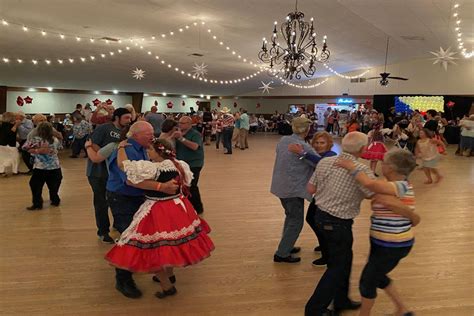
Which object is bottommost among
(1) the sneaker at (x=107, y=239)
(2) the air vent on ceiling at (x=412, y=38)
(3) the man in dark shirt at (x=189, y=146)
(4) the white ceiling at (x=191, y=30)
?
(1) the sneaker at (x=107, y=239)

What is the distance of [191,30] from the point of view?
9.48 metres

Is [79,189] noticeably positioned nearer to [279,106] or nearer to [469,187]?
[469,187]

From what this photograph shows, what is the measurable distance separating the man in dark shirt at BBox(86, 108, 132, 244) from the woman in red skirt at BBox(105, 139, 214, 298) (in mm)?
800

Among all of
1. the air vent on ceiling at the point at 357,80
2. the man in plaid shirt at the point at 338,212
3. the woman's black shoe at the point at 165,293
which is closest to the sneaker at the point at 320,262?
the man in plaid shirt at the point at 338,212

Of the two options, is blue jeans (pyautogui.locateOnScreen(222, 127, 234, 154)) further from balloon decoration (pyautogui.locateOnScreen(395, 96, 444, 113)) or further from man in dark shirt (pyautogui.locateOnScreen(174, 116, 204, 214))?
balloon decoration (pyautogui.locateOnScreen(395, 96, 444, 113))

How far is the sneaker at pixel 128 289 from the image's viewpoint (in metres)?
2.73

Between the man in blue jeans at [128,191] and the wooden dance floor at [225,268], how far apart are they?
0.10 meters

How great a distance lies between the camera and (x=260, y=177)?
291 inches

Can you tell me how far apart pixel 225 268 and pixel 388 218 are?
5.10 feet

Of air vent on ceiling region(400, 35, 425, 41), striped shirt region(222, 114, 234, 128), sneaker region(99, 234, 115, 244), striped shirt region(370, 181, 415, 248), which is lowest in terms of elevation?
sneaker region(99, 234, 115, 244)

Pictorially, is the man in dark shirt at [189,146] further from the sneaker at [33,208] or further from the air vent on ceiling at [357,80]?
the air vent on ceiling at [357,80]

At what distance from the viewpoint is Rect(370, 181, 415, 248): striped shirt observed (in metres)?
2.15

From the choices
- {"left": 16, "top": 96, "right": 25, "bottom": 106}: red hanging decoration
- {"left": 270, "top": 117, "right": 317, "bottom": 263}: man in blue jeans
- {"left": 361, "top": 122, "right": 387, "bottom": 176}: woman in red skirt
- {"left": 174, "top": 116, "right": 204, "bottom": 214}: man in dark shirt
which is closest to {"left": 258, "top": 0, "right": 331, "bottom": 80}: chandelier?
{"left": 361, "top": 122, "right": 387, "bottom": 176}: woman in red skirt

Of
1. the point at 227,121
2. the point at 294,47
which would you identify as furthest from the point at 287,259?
the point at 227,121
